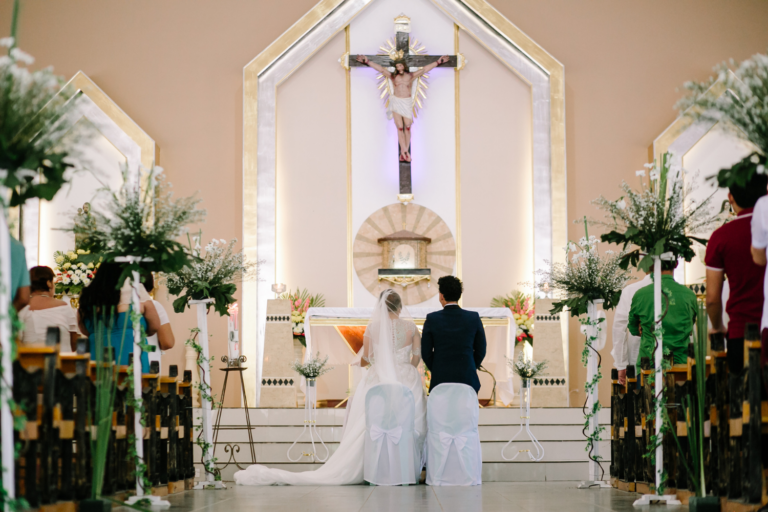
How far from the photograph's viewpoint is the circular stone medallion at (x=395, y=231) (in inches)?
453

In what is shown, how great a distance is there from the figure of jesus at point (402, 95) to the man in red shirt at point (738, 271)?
7692mm

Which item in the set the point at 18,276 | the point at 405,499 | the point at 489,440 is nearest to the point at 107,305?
the point at 18,276

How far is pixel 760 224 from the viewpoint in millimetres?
3689

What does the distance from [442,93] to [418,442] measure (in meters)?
6.51

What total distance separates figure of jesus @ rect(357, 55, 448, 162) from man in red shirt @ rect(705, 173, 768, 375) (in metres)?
7.69

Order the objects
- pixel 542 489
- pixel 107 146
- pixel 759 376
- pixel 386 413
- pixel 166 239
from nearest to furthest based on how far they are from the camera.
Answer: pixel 759 376
pixel 166 239
pixel 542 489
pixel 386 413
pixel 107 146

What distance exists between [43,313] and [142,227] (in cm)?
102

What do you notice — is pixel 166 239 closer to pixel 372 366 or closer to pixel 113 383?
pixel 113 383

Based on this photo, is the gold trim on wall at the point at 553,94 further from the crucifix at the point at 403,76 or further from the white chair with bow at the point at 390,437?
the white chair with bow at the point at 390,437

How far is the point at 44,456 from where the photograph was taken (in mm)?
3818

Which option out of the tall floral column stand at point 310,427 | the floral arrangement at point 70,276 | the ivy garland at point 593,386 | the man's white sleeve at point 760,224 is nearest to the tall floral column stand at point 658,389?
the ivy garland at point 593,386

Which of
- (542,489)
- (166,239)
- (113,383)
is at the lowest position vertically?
(542,489)

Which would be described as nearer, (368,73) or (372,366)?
(372,366)

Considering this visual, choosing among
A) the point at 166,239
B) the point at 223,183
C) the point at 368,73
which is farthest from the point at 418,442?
the point at 368,73
